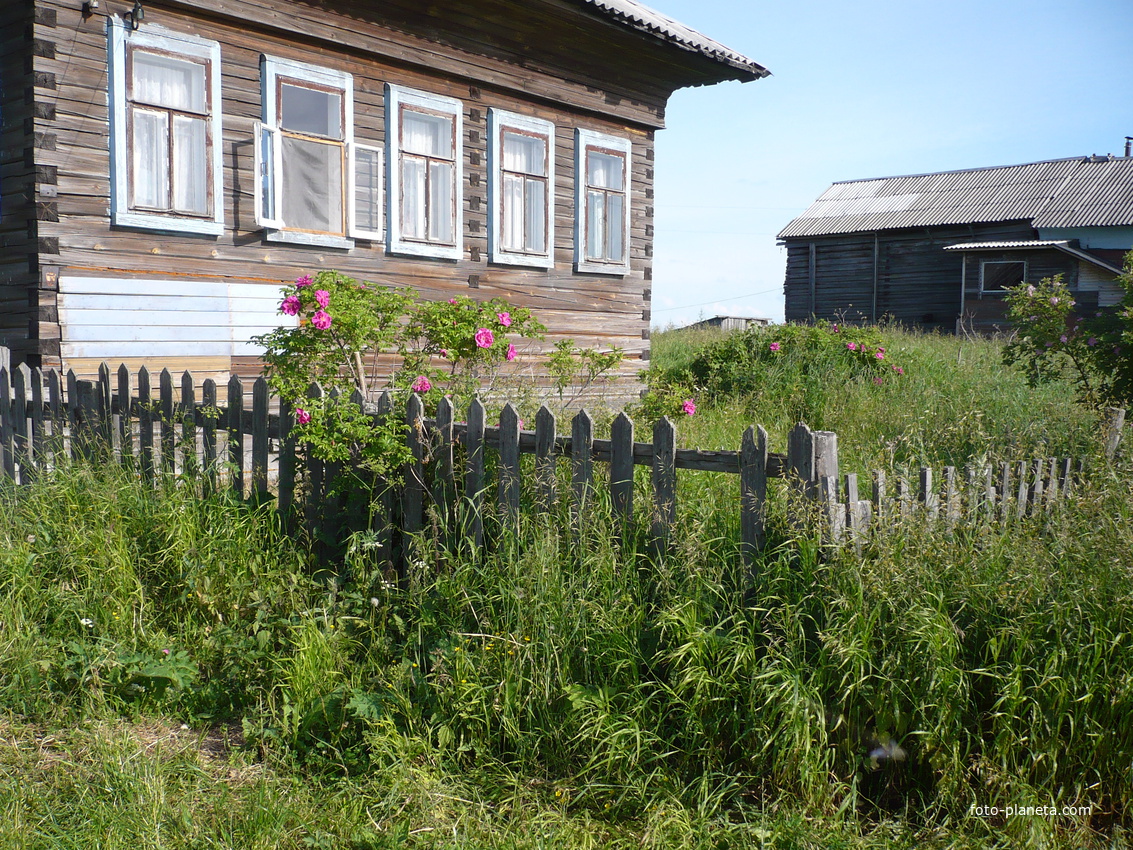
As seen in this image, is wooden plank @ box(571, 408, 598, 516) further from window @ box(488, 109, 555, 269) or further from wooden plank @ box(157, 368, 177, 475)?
window @ box(488, 109, 555, 269)

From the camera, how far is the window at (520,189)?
33.0ft

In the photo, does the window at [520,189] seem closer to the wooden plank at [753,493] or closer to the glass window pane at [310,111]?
the glass window pane at [310,111]

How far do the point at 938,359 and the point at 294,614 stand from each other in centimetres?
1171

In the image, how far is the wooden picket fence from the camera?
10.8 ft

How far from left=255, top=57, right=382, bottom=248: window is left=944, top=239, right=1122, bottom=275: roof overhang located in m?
21.8

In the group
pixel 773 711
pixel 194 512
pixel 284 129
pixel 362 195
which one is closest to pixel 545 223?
pixel 362 195

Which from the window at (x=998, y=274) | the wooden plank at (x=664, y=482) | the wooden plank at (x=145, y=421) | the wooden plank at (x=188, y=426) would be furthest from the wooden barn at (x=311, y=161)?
the window at (x=998, y=274)

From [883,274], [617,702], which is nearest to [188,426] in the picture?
[617,702]

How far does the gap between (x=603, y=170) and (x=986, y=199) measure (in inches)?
864

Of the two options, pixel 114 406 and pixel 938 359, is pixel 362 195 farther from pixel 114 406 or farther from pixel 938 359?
pixel 938 359

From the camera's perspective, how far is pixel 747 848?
8.55ft

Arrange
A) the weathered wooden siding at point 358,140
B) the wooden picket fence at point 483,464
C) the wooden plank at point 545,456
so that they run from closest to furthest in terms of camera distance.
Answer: the wooden picket fence at point 483,464 → the wooden plank at point 545,456 → the weathered wooden siding at point 358,140

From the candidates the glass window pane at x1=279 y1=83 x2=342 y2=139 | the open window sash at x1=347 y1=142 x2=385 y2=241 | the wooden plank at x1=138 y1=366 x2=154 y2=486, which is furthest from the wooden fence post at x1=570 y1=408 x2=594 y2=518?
the glass window pane at x1=279 y1=83 x2=342 y2=139

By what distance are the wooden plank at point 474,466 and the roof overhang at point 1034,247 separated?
25.2 metres
